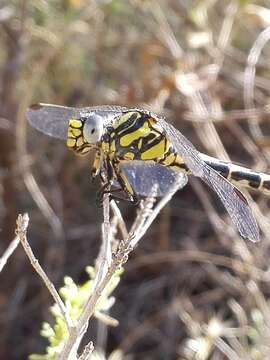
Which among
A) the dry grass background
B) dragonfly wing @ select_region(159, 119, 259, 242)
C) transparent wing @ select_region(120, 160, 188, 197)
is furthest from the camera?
the dry grass background

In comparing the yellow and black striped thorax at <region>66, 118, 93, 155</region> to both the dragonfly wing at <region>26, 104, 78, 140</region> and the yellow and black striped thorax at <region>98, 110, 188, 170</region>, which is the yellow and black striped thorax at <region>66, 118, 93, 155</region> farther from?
the dragonfly wing at <region>26, 104, 78, 140</region>

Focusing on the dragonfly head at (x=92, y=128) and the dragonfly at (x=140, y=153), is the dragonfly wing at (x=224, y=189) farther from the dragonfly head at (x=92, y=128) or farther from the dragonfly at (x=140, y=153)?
the dragonfly head at (x=92, y=128)

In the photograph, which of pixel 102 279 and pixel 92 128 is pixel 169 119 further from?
pixel 102 279

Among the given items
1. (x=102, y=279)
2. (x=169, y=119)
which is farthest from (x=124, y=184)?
(x=169, y=119)

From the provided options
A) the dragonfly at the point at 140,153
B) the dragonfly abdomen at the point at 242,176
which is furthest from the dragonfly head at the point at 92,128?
the dragonfly abdomen at the point at 242,176

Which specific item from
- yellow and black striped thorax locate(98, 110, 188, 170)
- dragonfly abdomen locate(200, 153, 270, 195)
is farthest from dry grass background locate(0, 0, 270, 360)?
yellow and black striped thorax locate(98, 110, 188, 170)

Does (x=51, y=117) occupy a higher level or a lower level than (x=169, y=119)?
lower
